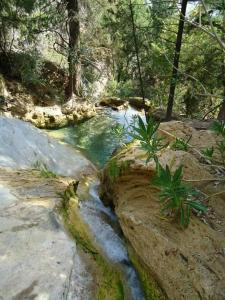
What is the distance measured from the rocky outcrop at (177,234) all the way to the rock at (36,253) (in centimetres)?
74

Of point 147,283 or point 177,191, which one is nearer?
point 177,191

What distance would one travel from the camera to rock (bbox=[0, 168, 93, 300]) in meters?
2.75

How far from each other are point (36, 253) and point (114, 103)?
626 inches

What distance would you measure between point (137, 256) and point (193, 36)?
46.3ft

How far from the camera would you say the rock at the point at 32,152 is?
628 cm

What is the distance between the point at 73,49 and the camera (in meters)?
13.8

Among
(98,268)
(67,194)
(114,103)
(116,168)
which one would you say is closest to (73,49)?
(114,103)

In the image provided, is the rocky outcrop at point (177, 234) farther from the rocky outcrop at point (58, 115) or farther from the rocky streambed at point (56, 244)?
the rocky outcrop at point (58, 115)

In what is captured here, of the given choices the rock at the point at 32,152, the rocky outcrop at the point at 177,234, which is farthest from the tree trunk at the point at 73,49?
the rocky outcrop at the point at 177,234

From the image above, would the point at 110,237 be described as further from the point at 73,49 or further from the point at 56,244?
the point at 73,49

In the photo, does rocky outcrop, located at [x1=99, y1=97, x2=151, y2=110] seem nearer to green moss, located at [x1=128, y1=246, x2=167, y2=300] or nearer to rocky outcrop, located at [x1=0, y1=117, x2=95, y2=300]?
rocky outcrop, located at [x1=0, y1=117, x2=95, y2=300]

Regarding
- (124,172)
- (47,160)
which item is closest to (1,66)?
(47,160)

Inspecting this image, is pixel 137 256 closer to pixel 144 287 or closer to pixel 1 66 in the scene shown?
pixel 144 287

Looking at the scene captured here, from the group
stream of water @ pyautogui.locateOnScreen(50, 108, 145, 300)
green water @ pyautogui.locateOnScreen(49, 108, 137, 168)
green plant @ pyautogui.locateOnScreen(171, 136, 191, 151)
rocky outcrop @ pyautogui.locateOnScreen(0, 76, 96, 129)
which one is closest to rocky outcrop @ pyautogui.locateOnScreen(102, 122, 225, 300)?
green plant @ pyautogui.locateOnScreen(171, 136, 191, 151)
